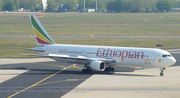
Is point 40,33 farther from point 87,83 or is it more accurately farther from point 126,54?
point 87,83

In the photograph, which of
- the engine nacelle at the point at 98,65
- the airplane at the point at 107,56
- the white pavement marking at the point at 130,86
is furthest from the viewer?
the engine nacelle at the point at 98,65

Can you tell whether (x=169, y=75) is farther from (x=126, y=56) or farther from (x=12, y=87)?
(x=12, y=87)

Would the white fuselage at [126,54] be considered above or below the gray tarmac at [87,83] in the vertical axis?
above

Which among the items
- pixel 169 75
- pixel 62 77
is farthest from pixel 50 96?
pixel 169 75

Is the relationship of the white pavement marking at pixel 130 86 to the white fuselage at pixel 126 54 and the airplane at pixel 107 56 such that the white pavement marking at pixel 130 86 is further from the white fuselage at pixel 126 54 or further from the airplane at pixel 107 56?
the white fuselage at pixel 126 54

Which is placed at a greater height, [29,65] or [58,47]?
[58,47]

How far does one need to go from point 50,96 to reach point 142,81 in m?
13.9

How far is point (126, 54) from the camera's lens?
44312 mm

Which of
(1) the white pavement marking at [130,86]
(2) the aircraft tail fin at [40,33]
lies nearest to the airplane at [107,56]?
(2) the aircraft tail fin at [40,33]

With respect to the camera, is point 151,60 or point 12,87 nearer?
point 12,87

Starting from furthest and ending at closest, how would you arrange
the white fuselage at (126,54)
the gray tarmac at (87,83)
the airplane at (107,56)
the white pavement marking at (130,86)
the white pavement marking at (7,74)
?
1. the white pavement marking at (7,74)
2. the airplane at (107,56)
3. the white fuselage at (126,54)
4. the gray tarmac at (87,83)
5. the white pavement marking at (130,86)

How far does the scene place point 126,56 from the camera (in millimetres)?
44219

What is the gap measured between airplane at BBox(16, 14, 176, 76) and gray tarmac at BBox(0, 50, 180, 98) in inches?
65.6

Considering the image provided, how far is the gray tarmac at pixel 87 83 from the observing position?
108 ft
